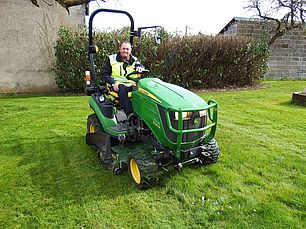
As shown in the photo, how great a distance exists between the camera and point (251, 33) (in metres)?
13.2

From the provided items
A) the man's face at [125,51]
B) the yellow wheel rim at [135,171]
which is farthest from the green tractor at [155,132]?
the man's face at [125,51]

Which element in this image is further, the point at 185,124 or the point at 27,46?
the point at 27,46

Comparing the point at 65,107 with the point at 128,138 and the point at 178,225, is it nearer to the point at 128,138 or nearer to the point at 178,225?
the point at 128,138

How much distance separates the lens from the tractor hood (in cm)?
281

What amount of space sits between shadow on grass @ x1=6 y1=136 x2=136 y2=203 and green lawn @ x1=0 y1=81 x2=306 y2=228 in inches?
0.4

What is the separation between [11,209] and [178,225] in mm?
1569

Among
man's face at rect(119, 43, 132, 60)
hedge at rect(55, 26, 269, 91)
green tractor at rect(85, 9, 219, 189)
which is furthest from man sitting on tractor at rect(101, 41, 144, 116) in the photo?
hedge at rect(55, 26, 269, 91)

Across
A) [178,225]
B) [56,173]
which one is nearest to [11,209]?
[56,173]

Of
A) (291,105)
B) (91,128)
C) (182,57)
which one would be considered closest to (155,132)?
(91,128)

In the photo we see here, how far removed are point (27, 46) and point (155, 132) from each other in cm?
802

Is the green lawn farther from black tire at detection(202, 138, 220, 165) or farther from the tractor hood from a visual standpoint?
the tractor hood

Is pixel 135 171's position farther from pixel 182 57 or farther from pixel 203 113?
pixel 182 57

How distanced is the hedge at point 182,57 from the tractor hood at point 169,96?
5975 mm

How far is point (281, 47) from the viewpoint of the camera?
13.5 m
